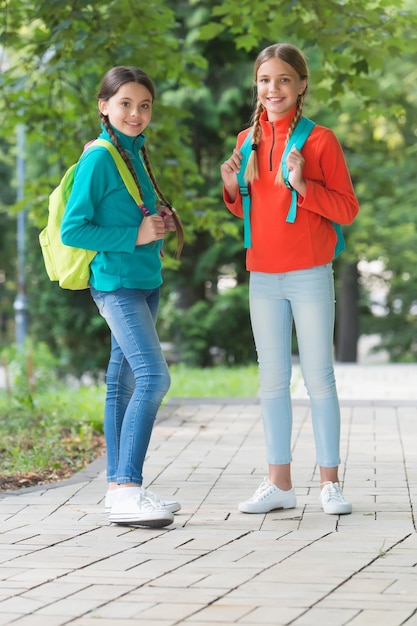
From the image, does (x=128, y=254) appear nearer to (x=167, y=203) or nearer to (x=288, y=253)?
(x=167, y=203)

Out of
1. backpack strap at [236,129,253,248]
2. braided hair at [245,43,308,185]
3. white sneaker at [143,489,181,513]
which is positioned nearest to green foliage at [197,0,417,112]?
braided hair at [245,43,308,185]

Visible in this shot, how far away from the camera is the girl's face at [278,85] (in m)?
5.18

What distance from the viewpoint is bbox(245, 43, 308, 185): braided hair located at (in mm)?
5180

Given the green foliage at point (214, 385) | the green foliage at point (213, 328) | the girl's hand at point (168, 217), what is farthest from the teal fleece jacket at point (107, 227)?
the green foliage at point (213, 328)

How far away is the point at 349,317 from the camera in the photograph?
86.3 feet

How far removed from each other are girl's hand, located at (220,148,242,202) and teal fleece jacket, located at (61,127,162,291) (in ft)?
1.39

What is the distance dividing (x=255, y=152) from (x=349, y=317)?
21235 millimetres

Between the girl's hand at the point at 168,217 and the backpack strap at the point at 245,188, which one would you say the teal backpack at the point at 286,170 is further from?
the girl's hand at the point at 168,217

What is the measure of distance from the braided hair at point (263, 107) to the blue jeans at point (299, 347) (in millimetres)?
465

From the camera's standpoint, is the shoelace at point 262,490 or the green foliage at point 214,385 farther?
the green foliage at point 214,385

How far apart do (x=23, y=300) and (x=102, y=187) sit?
2202 centimetres

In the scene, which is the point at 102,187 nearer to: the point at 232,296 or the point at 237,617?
the point at 237,617

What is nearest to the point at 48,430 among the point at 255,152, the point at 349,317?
the point at 255,152

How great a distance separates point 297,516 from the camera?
17.1 ft
